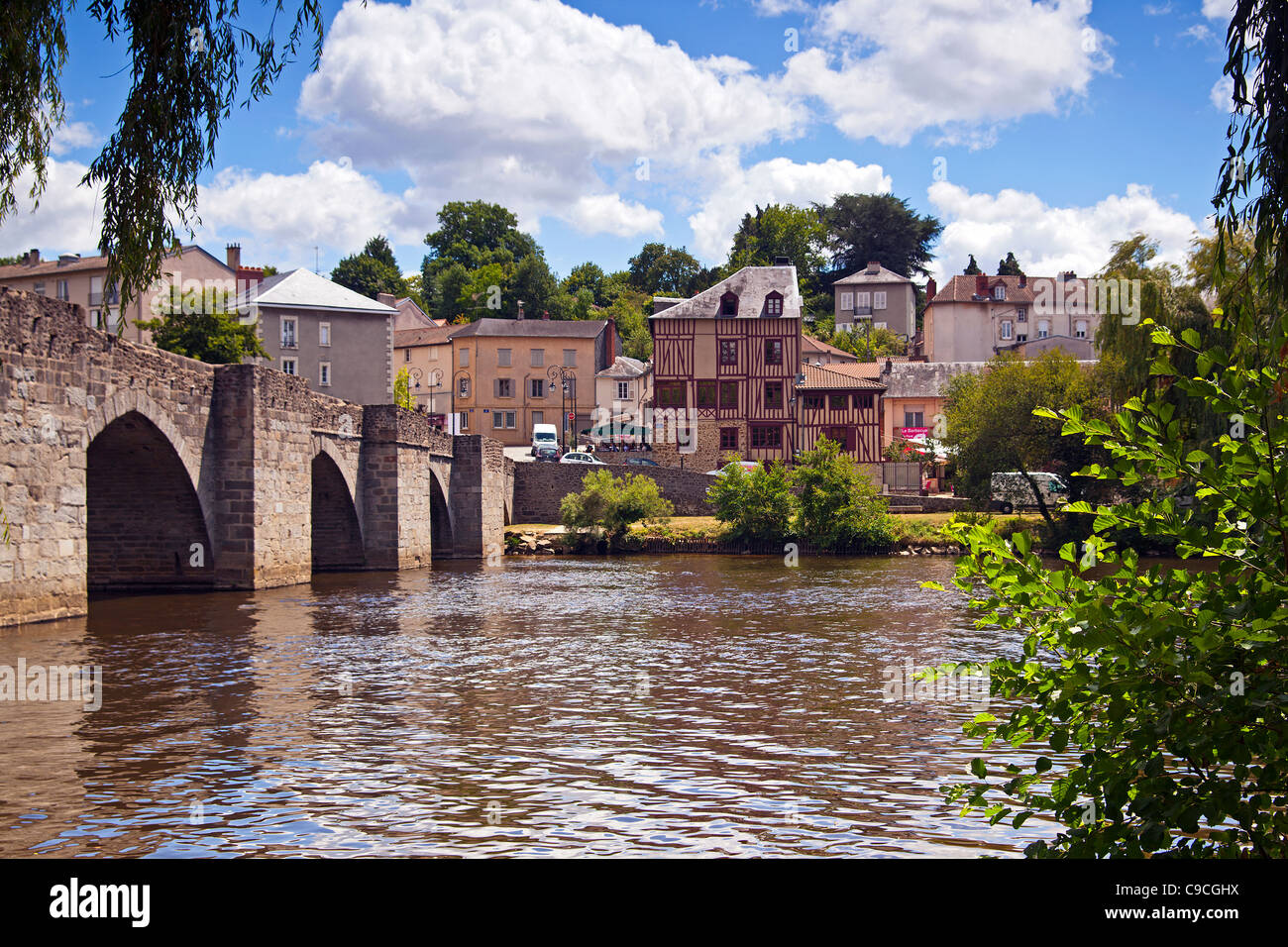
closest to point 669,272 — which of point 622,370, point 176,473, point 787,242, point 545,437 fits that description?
point 787,242

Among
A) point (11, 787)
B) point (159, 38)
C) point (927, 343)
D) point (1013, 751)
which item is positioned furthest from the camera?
point (927, 343)

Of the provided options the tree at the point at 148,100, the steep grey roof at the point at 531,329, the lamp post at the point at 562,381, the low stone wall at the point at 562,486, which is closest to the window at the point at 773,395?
the low stone wall at the point at 562,486

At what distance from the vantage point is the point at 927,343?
246 ft

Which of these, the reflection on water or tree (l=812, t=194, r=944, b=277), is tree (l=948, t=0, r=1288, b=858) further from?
tree (l=812, t=194, r=944, b=277)

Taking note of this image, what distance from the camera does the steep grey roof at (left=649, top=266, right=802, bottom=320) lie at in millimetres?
54438

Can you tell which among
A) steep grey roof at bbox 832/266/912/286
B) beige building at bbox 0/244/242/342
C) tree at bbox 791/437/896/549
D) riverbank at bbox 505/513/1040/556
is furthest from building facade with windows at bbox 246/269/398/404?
steep grey roof at bbox 832/266/912/286

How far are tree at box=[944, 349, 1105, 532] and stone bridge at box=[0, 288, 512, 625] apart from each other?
58.0ft

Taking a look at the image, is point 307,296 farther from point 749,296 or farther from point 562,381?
point 749,296

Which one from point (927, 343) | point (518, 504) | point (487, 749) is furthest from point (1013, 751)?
point (927, 343)

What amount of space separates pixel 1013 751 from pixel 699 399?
4583 cm

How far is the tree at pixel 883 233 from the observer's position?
87188 mm
